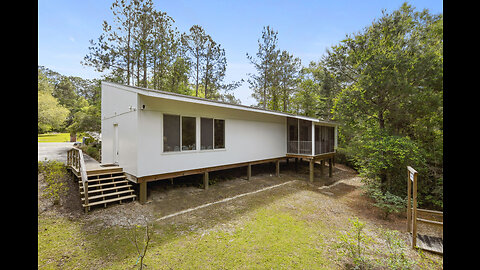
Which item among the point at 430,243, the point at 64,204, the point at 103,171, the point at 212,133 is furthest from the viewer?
the point at 212,133

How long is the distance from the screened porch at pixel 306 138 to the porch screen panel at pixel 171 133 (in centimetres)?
728

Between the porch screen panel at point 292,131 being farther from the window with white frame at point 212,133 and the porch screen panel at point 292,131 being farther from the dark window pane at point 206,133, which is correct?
the dark window pane at point 206,133

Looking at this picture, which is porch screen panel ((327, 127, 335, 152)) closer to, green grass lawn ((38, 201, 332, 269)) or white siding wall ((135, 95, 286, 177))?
white siding wall ((135, 95, 286, 177))

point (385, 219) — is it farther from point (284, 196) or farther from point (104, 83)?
point (104, 83)

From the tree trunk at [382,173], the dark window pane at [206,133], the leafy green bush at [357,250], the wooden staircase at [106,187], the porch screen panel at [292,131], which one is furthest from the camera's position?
the porch screen panel at [292,131]

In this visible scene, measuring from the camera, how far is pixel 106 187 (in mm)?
6879

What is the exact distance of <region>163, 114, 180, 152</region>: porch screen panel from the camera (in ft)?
23.3

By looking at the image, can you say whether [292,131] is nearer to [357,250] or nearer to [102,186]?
[357,250]

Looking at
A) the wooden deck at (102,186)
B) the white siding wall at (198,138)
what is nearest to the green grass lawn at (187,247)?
the wooden deck at (102,186)

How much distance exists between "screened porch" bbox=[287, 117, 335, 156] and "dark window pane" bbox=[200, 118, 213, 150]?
5764 mm

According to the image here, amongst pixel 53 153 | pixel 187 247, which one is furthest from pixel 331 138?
pixel 53 153

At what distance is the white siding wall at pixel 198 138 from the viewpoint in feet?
21.9

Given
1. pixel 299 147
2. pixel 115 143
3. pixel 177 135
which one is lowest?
pixel 299 147

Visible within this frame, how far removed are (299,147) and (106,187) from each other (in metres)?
9.62
